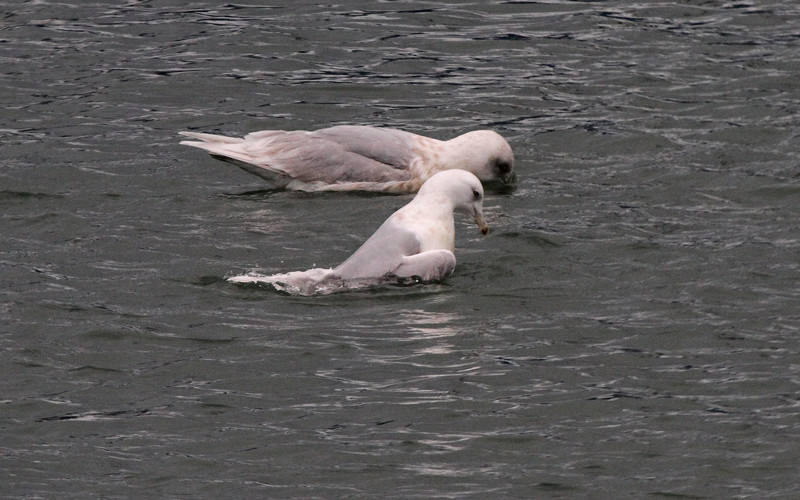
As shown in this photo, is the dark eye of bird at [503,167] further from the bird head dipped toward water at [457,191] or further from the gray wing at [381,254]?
the gray wing at [381,254]

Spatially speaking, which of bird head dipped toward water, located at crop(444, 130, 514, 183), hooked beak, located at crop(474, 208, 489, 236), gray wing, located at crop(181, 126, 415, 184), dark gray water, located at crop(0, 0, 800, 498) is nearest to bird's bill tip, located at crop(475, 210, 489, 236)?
hooked beak, located at crop(474, 208, 489, 236)

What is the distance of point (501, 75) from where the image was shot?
63.1 feet

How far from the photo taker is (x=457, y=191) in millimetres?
13047

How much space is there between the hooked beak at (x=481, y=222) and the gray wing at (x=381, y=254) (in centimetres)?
81

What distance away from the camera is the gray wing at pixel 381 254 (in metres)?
12.2

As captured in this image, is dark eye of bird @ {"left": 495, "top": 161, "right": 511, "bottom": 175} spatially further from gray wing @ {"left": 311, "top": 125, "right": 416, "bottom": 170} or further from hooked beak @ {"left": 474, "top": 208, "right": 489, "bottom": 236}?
hooked beak @ {"left": 474, "top": 208, "right": 489, "bottom": 236}

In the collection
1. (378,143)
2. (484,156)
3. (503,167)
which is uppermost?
(378,143)

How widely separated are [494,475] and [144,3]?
47.3 feet

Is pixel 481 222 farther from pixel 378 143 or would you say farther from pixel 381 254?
pixel 378 143

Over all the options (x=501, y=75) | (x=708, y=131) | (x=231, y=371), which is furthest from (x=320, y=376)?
(x=501, y=75)

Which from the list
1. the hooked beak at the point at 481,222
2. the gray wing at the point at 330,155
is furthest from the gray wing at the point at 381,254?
the gray wing at the point at 330,155

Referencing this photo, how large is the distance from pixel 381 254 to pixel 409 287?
35 centimetres

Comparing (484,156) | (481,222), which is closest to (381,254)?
(481,222)

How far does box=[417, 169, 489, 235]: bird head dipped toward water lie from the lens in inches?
512
